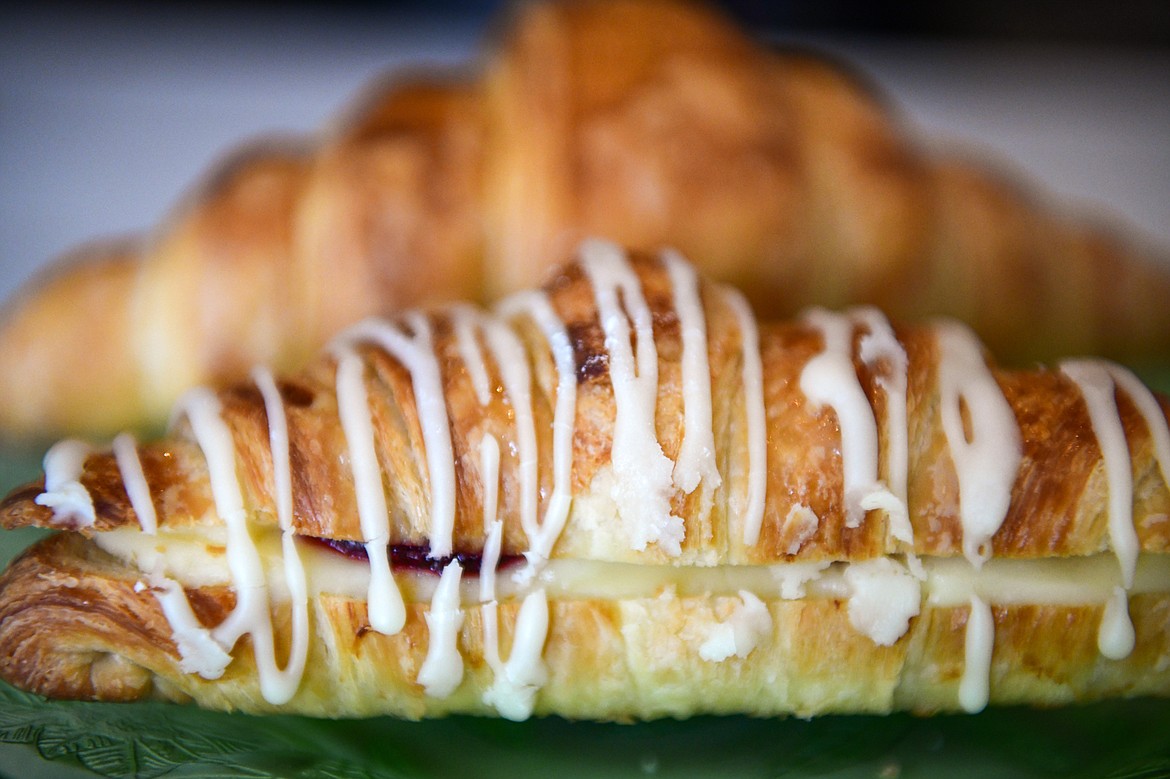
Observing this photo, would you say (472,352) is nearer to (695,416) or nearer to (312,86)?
(695,416)

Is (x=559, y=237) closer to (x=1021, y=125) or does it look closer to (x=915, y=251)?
(x=915, y=251)

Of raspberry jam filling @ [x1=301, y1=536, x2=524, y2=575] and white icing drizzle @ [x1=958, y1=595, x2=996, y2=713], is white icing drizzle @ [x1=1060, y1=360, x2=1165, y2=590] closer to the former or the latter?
white icing drizzle @ [x1=958, y1=595, x2=996, y2=713]

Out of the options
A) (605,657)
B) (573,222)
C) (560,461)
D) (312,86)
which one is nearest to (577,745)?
(605,657)

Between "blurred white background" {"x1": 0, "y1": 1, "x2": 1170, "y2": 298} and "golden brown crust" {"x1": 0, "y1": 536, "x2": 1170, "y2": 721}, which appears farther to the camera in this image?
"blurred white background" {"x1": 0, "y1": 1, "x2": 1170, "y2": 298}

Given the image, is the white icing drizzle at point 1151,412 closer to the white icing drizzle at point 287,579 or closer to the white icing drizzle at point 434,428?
the white icing drizzle at point 434,428

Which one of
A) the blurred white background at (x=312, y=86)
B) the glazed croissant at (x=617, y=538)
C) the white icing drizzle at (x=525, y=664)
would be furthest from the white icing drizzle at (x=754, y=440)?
the blurred white background at (x=312, y=86)

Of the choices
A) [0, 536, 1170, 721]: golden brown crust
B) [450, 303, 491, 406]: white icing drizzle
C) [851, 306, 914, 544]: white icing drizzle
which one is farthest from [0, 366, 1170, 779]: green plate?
[450, 303, 491, 406]: white icing drizzle
